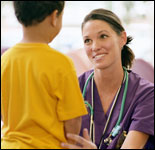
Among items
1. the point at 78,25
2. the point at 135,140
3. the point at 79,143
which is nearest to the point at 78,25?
the point at 78,25

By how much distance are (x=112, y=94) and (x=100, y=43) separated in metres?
0.25

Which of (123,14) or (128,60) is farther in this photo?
(123,14)

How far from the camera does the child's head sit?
88 centimetres

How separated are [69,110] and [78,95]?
5cm

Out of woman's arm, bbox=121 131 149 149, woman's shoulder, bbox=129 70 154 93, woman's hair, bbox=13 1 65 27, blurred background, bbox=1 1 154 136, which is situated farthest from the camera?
blurred background, bbox=1 1 154 136

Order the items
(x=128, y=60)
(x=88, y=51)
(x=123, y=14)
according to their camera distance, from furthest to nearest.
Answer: (x=123, y=14), (x=128, y=60), (x=88, y=51)

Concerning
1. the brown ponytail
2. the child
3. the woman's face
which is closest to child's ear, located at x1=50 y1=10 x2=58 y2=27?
the child

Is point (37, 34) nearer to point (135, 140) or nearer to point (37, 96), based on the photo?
point (37, 96)

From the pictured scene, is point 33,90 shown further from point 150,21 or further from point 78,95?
point 150,21

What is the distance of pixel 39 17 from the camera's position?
888 millimetres

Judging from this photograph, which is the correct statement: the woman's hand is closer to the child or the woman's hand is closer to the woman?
the child

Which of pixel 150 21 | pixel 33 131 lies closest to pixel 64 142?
pixel 33 131

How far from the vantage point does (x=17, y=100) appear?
0.92m

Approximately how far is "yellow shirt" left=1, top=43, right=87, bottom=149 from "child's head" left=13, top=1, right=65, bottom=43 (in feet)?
0.11
